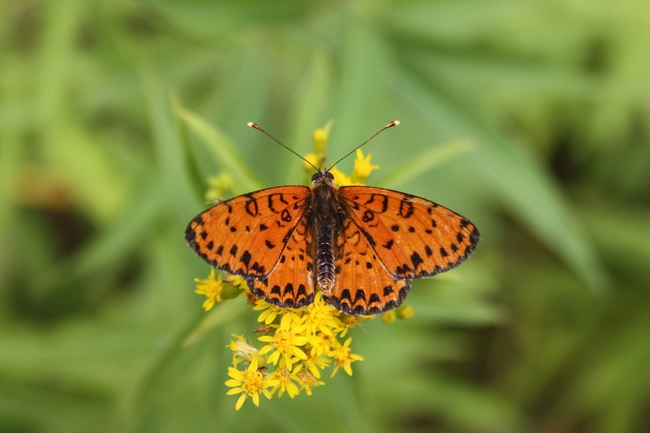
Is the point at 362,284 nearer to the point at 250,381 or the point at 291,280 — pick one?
the point at 291,280

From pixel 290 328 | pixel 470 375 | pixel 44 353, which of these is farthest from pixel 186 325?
pixel 470 375

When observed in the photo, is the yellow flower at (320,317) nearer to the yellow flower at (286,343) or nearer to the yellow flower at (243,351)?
the yellow flower at (286,343)

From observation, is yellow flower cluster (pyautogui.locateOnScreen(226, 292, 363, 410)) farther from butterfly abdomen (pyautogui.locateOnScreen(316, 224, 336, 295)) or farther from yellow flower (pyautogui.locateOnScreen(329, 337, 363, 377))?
butterfly abdomen (pyautogui.locateOnScreen(316, 224, 336, 295))

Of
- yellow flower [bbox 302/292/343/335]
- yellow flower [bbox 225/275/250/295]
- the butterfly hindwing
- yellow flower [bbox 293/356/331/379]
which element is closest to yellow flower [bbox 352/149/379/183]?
the butterfly hindwing

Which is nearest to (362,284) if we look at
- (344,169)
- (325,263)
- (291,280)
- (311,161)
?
(325,263)

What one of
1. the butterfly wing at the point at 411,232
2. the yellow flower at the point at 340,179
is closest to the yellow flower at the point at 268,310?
the butterfly wing at the point at 411,232

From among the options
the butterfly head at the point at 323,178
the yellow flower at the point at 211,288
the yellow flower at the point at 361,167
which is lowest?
the yellow flower at the point at 211,288

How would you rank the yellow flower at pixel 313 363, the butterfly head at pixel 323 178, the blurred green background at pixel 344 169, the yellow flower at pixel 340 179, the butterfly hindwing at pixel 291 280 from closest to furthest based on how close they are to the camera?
the butterfly hindwing at pixel 291 280
the yellow flower at pixel 313 363
the butterfly head at pixel 323 178
the yellow flower at pixel 340 179
the blurred green background at pixel 344 169
